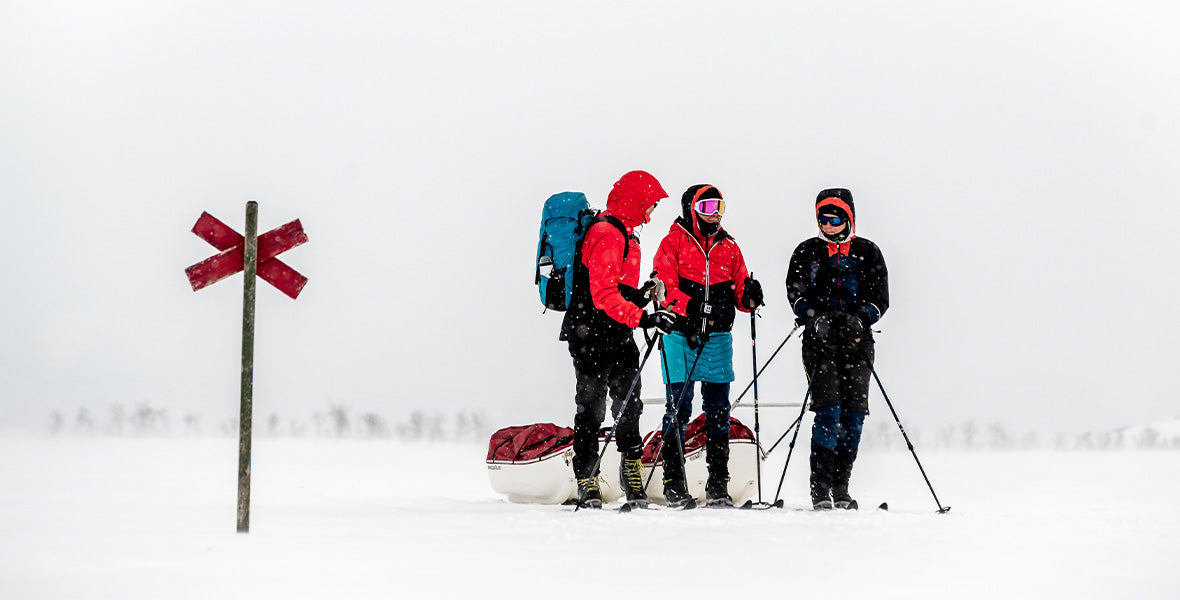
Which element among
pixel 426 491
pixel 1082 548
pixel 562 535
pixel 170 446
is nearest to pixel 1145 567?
pixel 1082 548

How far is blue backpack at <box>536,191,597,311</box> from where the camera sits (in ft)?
24.1

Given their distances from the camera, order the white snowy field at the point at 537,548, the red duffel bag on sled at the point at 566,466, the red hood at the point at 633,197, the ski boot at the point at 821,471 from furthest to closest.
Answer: the red duffel bag on sled at the point at 566,466 < the ski boot at the point at 821,471 < the red hood at the point at 633,197 < the white snowy field at the point at 537,548

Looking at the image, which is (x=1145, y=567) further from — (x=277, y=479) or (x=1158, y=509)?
(x=277, y=479)

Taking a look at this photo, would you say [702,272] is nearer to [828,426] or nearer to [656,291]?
[656,291]

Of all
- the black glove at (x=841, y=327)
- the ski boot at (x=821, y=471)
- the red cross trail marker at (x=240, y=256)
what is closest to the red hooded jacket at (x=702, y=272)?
the black glove at (x=841, y=327)

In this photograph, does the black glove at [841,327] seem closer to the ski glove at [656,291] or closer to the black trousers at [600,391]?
the ski glove at [656,291]

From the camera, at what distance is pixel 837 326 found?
727 cm

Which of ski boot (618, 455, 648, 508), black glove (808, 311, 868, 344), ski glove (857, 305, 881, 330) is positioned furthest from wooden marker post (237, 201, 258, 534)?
ski glove (857, 305, 881, 330)

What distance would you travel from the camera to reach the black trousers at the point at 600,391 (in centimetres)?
725

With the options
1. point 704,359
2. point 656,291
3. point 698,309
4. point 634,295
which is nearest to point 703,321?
point 698,309

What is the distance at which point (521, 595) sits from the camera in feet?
13.8

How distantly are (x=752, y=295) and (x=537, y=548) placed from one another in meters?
3.10

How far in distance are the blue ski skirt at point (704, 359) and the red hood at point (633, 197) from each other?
975 millimetres

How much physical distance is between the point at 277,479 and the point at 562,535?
5153 millimetres
